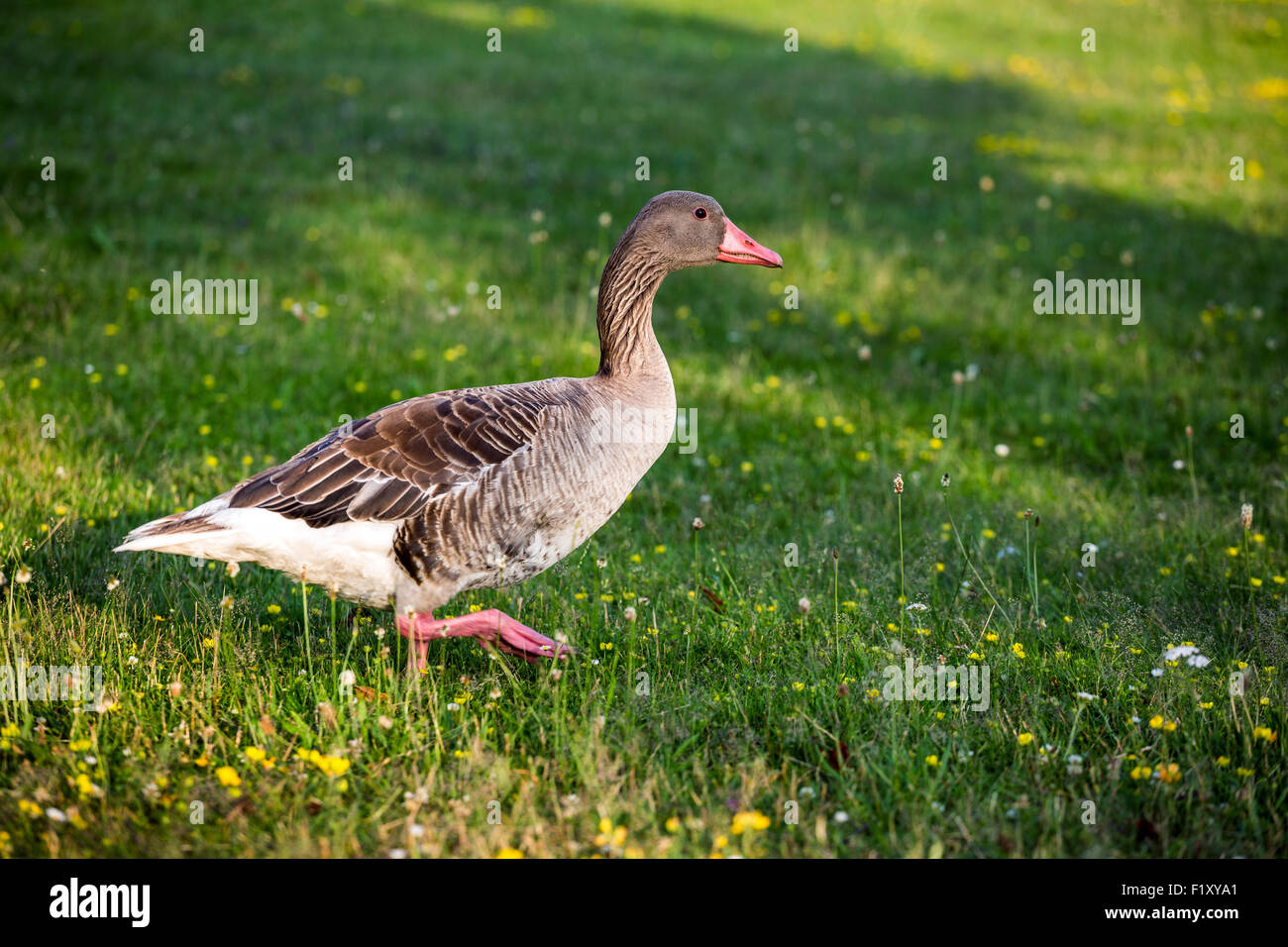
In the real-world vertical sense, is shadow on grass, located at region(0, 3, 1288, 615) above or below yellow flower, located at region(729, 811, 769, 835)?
above

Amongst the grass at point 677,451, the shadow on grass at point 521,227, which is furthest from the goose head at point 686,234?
the shadow on grass at point 521,227

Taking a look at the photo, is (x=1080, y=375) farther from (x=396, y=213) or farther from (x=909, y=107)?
(x=909, y=107)

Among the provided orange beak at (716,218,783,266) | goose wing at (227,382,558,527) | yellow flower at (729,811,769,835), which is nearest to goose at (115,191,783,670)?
goose wing at (227,382,558,527)

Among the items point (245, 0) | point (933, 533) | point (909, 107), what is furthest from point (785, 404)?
point (245, 0)

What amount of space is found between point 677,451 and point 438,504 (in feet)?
11.3

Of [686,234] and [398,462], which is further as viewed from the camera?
[686,234]

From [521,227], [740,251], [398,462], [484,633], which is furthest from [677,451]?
[521,227]

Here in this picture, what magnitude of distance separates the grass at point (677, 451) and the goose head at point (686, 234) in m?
1.79

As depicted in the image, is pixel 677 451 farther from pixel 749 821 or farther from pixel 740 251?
pixel 749 821

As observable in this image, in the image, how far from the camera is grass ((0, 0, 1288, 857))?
405 cm

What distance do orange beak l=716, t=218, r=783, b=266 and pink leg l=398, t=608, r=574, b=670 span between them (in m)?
2.22

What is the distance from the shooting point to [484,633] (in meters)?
4.90

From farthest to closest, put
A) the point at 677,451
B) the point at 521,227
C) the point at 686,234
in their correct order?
the point at 521,227, the point at 677,451, the point at 686,234

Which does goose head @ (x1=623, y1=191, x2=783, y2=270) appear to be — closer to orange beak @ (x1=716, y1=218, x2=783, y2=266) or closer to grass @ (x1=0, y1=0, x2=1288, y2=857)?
orange beak @ (x1=716, y1=218, x2=783, y2=266)
